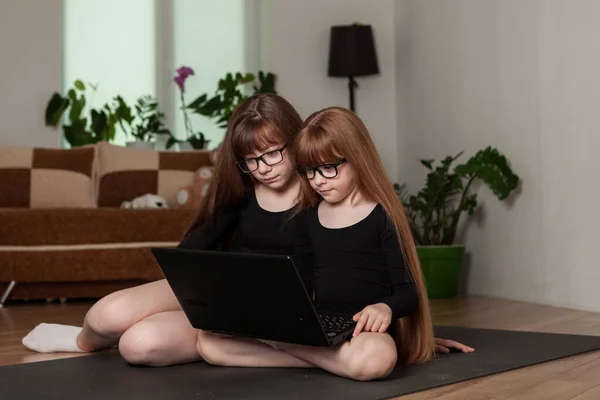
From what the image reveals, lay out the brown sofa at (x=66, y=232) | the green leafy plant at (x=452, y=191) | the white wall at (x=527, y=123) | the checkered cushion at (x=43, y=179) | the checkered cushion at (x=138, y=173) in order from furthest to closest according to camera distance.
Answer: the checkered cushion at (x=138, y=173)
the checkered cushion at (x=43, y=179)
the brown sofa at (x=66, y=232)
the green leafy plant at (x=452, y=191)
the white wall at (x=527, y=123)

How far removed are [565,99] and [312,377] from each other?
2.03m

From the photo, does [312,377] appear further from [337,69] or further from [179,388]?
[337,69]

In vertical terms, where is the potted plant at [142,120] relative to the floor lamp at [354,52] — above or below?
below

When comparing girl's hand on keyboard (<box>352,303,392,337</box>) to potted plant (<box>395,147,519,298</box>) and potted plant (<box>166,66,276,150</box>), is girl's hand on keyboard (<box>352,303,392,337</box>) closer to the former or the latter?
potted plant (<box>395,147,519,298</box>)

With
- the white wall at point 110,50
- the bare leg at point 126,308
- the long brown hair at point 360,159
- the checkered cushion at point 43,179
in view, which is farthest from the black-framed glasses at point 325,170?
the white wall at point 110,50

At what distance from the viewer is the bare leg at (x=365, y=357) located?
5.89 feet

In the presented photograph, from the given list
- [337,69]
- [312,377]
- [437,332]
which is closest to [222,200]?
[312,377]

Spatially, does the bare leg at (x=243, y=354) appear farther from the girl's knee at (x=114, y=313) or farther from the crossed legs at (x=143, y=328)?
the girl's knee at (x=114, y=313)

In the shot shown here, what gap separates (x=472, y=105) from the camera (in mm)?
4273

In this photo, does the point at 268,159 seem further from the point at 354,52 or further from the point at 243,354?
the point at 354,52

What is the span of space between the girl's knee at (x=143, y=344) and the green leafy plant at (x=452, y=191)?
214 centimetres

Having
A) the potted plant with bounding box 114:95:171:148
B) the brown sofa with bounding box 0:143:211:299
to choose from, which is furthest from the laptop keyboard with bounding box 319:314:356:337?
the potted plant with bounding box 114:95:171:148

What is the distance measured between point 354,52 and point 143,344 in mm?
3309

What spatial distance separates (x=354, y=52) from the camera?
5.05 m
